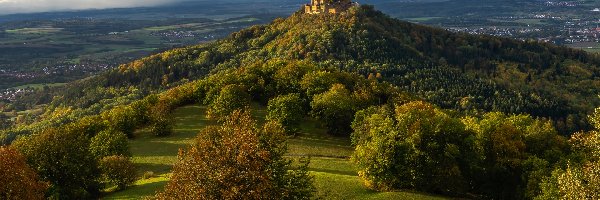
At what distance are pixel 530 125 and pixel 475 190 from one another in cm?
1342

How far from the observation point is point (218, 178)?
1195 inches

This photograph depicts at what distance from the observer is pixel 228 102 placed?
94750 mm

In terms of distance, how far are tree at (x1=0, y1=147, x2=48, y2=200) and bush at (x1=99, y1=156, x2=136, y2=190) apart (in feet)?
50.6

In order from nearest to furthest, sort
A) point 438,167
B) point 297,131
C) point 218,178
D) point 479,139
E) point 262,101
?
point 218,178 → point 438,167 → point 479,139 → point 297,131 → point 262,101

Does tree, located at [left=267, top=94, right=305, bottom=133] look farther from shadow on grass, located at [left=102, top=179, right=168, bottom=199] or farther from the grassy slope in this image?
shadow on grass, located at [left=102, top=179, right=168, bottom=199]

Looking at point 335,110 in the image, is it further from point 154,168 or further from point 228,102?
point 154,168

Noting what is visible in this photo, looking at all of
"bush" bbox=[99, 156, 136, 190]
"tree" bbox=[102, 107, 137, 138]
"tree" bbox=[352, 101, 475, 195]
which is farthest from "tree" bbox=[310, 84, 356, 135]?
"bush" bbox=[99, 156, 136, 190]

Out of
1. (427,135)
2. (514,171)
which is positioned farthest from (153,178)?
(514,171)

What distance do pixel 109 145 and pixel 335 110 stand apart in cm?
3865

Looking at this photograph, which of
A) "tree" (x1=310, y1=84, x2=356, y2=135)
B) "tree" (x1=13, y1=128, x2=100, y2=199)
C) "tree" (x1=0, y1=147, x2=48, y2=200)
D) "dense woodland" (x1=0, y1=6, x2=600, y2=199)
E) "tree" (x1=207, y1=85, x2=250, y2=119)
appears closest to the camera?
"dense woodland" (x1=0, y1=6, x2=600, y2=199)

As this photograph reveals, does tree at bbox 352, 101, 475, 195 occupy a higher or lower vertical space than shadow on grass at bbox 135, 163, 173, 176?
higher

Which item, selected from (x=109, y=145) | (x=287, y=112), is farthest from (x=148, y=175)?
(x=287, y=112)

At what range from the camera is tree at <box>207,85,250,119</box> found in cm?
9467

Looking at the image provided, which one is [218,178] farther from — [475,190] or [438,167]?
[475,190]
